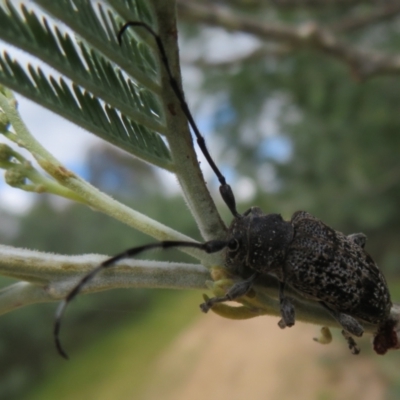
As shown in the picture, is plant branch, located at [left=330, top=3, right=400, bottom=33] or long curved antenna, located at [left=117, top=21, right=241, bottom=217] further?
plant branch, located at [left=330, top=3, right=400, bottom=33]

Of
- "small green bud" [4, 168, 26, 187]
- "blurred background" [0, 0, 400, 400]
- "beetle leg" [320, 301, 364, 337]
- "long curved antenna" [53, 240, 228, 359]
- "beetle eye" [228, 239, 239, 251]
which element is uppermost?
"small green bud" [4, 168, 26, 187]

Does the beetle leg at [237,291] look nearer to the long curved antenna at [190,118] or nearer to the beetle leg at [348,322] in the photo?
the beetle leg at [348,322]

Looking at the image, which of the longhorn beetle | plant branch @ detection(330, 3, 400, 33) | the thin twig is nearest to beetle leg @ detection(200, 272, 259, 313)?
the longhorn beetle

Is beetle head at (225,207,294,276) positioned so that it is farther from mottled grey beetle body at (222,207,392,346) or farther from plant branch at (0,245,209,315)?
plant branch at (0,245,209,315)

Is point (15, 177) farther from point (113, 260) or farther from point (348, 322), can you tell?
point (348, 322)

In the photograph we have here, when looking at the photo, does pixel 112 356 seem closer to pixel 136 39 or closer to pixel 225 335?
pixel 225 335

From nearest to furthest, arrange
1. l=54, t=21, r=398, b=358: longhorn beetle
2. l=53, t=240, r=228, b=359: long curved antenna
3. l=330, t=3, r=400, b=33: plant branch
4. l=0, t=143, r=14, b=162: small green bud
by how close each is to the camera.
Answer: l=53, t=240, r=228, b=359: long curved antenna, l=0, t=143, r=14, b=162: small green bud, l=54, t=21, r=398, b=358: longhorn beetle, l=330, t=3, r=400, b=33: plant branch

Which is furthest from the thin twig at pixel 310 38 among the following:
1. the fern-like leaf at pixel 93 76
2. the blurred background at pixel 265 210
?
the fern-like leaf at pixel 93 76
